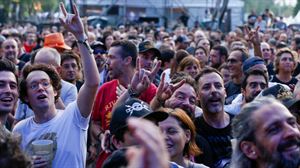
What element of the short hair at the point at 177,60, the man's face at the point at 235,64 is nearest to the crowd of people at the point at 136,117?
the man's face at the point at 235,64

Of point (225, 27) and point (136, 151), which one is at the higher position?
point (136, 151)

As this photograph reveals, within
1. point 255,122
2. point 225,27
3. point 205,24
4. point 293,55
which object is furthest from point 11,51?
point 205,24

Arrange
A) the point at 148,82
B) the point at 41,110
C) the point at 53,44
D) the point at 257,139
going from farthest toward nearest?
the point at 53,44, the point at 148,82, the point at 41,110, the point at 257,139

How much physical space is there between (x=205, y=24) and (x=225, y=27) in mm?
2785

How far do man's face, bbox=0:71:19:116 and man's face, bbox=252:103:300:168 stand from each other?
2.52m

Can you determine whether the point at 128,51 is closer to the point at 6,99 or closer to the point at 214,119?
the point at 214,119

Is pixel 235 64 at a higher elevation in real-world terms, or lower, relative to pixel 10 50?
higher

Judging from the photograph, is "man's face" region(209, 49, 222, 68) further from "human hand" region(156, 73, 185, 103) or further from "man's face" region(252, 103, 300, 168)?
"man's face" region(252, 103, 300, 168)

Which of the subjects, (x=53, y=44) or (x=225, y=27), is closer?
(x=53, y=44)

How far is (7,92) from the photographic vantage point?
5797 millimetres

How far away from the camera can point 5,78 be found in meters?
5.84

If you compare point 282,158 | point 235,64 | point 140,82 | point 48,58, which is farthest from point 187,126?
point 235,64

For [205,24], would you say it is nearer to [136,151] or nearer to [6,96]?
[6,96]

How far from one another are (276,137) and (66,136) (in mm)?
→ 1971
